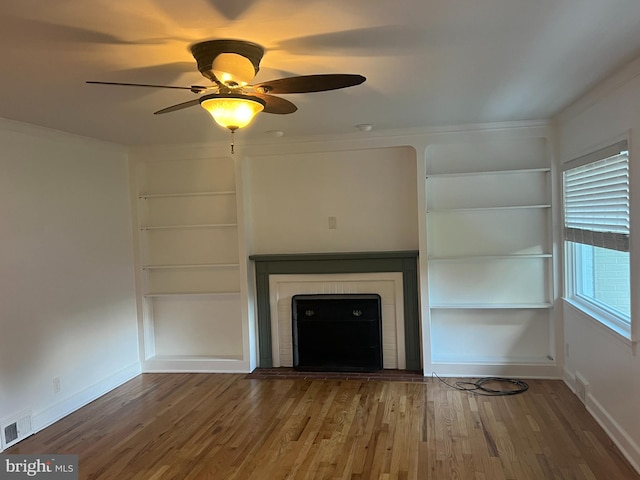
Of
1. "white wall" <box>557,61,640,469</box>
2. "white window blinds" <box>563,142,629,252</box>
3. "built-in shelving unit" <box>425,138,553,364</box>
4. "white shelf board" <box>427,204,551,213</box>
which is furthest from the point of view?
"built-in shelving unit" <box>425,138,553,364</box>

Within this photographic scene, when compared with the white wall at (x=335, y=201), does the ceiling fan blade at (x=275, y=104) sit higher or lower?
higher

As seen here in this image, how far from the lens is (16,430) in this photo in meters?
3.49

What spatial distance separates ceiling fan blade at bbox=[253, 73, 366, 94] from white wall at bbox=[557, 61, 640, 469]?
1.67 metres

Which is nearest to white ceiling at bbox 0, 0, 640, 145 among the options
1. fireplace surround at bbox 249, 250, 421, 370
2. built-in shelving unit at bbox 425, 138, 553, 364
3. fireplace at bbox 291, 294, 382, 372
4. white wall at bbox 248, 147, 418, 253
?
built-in shelving unit at bbox 425, 138, 553, 364

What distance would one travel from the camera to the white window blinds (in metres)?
2.99

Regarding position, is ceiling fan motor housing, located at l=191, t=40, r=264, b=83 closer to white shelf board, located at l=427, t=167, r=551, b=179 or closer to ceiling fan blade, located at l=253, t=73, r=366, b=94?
ceiling fan blade, located at l=253, t=73, r=366, b=94

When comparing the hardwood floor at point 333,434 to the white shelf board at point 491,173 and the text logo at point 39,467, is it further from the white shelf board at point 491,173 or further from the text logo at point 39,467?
the white shelf board at point 491,173

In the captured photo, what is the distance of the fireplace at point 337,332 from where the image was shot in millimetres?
4750

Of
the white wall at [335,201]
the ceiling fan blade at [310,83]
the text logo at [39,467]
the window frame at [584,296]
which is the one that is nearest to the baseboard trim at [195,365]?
the white wall at [335,201]

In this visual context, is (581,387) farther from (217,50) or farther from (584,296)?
(217,50)

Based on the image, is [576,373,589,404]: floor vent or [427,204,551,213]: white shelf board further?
[427,204,551,213]: white shelf board

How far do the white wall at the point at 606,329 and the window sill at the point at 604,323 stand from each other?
0.05ft

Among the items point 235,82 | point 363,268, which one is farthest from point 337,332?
point 235,82

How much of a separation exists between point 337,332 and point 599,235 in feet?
7.94
